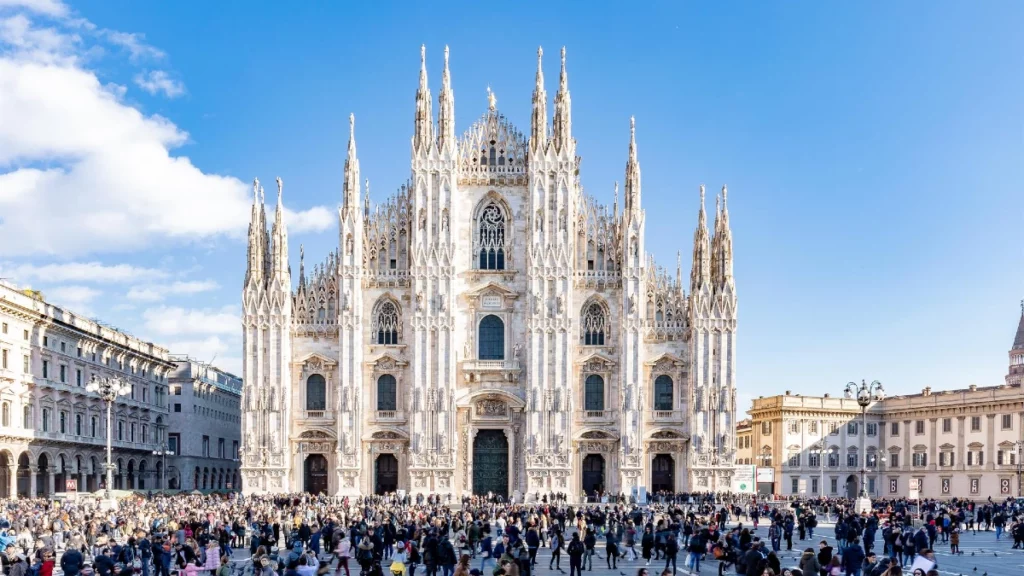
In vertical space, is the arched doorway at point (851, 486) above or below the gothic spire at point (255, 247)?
below

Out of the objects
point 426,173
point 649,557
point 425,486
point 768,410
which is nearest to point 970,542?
point 649,557

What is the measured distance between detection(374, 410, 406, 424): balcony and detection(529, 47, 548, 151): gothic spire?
16.4 metres

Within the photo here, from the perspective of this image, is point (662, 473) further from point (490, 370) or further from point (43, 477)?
point (43, 477)

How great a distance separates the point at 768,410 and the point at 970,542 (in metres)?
46.3

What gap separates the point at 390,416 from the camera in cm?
6531

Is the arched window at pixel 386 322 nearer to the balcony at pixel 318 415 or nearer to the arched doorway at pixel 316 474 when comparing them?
the balcony at pixel 318 415

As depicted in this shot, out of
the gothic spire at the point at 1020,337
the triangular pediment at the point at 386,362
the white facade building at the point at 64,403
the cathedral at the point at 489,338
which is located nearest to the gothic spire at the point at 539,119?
the cathedral at the point at 489,338

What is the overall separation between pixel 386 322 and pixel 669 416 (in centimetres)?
1659

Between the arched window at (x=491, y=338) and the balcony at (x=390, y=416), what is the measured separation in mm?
5421

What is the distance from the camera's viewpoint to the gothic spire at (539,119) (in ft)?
215

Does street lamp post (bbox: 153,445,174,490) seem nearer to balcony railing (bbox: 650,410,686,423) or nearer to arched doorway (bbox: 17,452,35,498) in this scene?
arched doorway (bbox: 17,452,35,498)

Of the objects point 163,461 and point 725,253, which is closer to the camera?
point 725,253

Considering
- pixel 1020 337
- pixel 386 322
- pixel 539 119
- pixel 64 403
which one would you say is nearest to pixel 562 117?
pixel 539 119

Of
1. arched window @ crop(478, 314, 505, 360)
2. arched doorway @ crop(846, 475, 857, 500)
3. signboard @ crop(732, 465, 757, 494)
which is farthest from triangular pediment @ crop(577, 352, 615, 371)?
arched doorway @ crop(846, 475, 857, 500)
